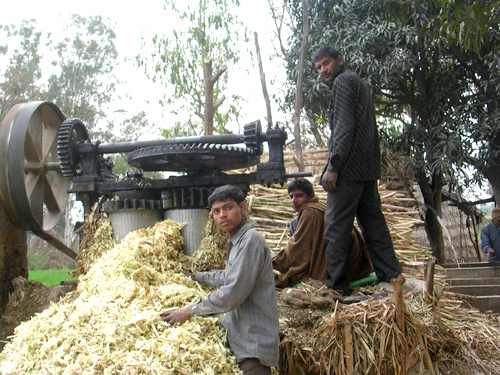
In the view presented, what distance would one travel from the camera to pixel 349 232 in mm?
3738

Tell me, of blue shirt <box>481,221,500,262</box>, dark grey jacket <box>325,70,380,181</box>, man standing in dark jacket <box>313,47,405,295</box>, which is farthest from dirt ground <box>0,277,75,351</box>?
blue shirt <box>481,221,500,262</box>

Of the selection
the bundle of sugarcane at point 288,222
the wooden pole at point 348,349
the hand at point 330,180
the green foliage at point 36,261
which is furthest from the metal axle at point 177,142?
the green foliage at point 36,261

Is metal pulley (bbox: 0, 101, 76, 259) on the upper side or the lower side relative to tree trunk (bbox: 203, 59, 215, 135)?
lower

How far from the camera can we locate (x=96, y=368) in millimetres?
2367

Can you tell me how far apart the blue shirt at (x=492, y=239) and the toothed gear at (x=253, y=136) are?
16.9 feet

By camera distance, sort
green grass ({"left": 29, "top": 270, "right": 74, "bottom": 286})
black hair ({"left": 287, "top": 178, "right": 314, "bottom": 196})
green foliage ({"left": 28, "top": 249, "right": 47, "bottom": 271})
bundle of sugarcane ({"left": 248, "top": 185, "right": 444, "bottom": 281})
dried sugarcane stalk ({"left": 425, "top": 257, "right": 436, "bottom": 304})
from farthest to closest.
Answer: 1. green foliage ({"left": 28, "top": 249, "right": 47, "bottom": 271})
2. green grass ({"left": 29, "top": 270, "right": 74, "bottom": 286})
3. bundle of sugarcane ({"left": 248, "top": 185, "right": 444, "bottom": 281})
4. black hair ({"left": 287, "top": 178, "right": 314, "bottom": 196})
5. dried sugarcane stalk ({"left": 425, "top": 257, "right": 436, "bottom": 304})

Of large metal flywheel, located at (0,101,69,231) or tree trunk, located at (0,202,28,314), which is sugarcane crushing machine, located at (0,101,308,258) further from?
tree trunk, located at (0,202,28,314)

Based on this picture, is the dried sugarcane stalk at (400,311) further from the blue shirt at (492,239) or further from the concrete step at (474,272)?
the blue shirt at (492,239)

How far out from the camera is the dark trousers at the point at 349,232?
3.74m

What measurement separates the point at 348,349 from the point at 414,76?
8819 mm

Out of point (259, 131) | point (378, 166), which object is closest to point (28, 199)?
point (259, 131)

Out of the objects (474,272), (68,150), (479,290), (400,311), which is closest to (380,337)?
(400,311)

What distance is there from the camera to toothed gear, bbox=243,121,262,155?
4.21 meters

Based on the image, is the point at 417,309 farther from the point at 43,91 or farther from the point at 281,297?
the point at 43,91
